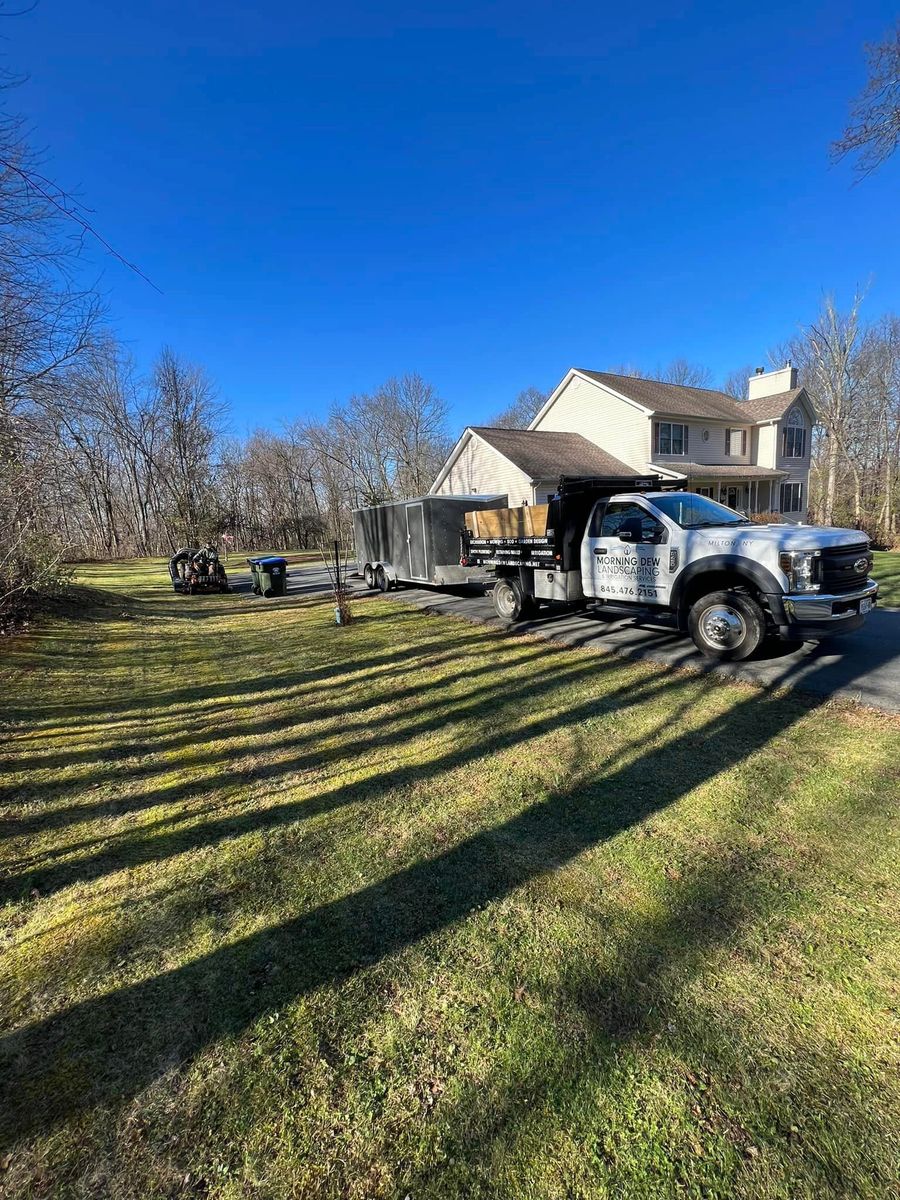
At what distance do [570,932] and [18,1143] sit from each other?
2.12 m

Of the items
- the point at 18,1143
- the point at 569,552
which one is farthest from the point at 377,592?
the point at 18,1143

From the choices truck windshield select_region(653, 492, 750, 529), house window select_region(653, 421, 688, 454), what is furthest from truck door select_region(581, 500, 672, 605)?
house window select_region(653, 421, 688, 454)

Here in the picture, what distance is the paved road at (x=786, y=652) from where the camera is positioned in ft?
17.9

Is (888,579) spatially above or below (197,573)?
below

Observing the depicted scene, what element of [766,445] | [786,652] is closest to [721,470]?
[766,445]

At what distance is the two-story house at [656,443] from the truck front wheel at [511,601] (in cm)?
1246

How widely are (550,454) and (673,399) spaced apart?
795cm

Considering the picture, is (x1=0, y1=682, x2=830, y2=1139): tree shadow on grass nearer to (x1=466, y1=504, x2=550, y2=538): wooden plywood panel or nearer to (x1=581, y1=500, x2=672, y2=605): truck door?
(x1=581, y1=500, x2=672, y2=605): truck door

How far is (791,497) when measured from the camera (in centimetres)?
2970

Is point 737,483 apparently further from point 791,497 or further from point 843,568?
point 843,568

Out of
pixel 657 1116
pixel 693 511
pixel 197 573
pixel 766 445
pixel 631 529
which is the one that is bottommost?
pixel 657 1116

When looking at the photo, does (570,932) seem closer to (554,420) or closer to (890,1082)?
(890,1082)

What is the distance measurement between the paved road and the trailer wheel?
0.77 ft

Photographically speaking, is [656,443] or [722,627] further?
[656,443]
